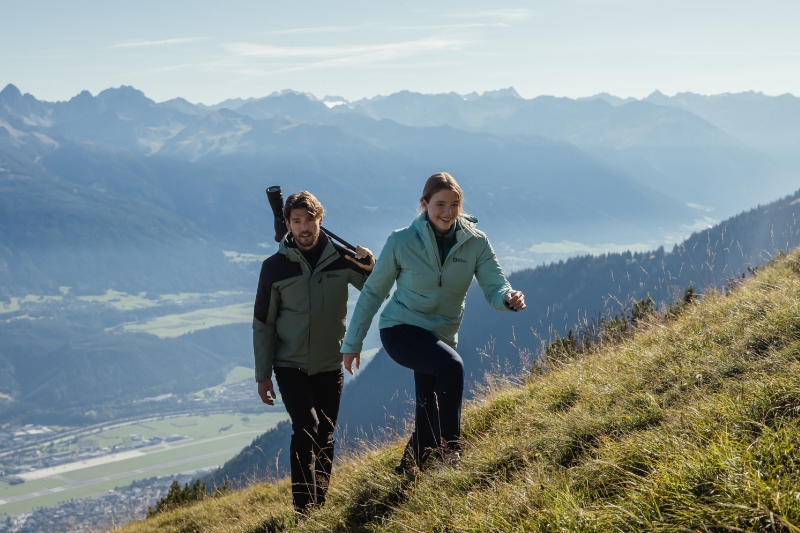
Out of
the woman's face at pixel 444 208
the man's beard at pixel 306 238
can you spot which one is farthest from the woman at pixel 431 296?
the man's beard at pixel 306 238

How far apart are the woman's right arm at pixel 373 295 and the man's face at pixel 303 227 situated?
2.65 ft

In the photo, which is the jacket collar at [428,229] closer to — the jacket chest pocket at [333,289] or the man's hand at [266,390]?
the jacket chest pocket at [333,289]

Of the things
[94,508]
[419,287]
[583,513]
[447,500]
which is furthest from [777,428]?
[94,508]

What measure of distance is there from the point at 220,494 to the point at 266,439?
10229 centimetres

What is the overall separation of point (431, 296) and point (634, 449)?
6.96 ft

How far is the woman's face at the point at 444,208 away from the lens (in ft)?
17.8

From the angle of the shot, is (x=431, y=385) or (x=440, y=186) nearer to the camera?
(x=440, y=186)

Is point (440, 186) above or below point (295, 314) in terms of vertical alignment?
above

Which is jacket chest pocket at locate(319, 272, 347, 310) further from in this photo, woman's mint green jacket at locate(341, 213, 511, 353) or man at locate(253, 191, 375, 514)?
woman's mint green jacket at locate(341, 213, 511, 353)

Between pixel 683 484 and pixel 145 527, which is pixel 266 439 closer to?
pixel 145 527

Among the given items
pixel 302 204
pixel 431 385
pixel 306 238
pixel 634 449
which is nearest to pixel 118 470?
pixel 306 238

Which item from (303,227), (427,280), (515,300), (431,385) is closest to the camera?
(515,300)

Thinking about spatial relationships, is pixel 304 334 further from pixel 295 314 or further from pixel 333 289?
pixel 333 289

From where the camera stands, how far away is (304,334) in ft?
20.4
